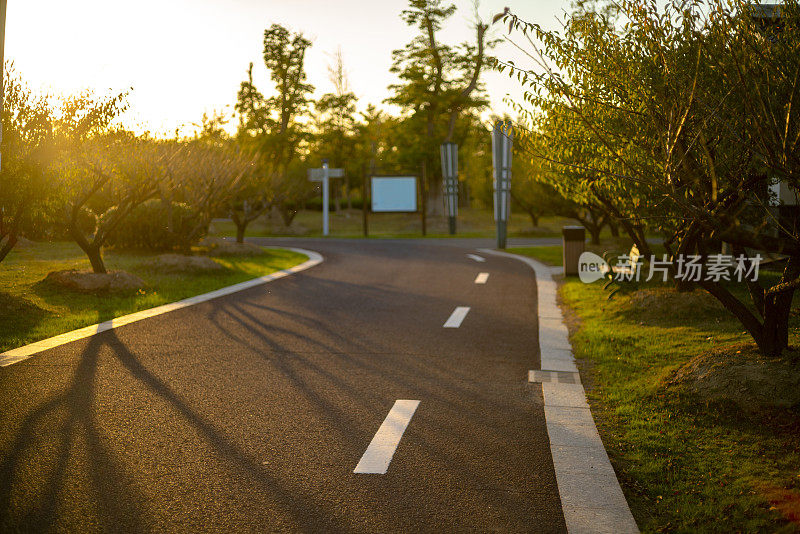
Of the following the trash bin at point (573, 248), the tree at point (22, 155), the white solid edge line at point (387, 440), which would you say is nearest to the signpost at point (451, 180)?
the trash bin at point (573, 248)

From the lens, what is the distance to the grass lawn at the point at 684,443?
13.9 ft

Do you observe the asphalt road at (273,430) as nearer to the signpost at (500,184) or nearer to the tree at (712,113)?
the tree at (712,113)

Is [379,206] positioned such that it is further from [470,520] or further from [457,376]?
[470,520]

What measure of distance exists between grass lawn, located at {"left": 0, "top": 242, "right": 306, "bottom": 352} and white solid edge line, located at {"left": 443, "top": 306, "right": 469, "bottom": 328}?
4.96 metres

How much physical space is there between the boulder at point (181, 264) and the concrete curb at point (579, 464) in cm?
1060

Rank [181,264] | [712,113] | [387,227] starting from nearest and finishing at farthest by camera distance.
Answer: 1. [712,113]
2. [181,264]
3. [387,227]

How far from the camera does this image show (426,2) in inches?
2016

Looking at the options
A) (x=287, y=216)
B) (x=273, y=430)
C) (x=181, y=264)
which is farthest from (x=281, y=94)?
(x=273, y=430)

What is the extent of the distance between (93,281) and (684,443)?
10.8 metres

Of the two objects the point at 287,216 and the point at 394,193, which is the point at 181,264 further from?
the point at 287,216

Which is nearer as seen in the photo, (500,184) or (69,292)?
(69,292)

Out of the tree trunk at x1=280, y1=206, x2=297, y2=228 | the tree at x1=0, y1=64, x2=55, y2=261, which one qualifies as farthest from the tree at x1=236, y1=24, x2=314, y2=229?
the tree at x1=0, y1=64, x2=55, y2=261

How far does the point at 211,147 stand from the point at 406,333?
1355cm

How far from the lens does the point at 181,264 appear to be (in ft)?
56.1
